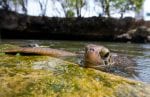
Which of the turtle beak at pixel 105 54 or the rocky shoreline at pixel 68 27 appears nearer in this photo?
the turtle beak at pixel 105 54

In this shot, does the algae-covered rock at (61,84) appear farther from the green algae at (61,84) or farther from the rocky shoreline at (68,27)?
the rocky shoreline at (68,27)

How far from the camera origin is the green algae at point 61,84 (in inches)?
159

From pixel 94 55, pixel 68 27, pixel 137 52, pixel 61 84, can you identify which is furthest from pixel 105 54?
pixel 68 27

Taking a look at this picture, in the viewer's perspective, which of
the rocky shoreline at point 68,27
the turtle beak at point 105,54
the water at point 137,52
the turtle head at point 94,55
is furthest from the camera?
the rocky shoreline at point 68,27

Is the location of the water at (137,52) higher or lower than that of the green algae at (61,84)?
lower

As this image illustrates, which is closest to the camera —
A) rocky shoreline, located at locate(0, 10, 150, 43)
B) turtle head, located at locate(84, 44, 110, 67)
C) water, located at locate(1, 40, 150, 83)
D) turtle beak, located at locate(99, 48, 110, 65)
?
turtle head, located at locate(84, 44, 110, 67)

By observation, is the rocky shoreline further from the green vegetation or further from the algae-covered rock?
the algae-covered rock

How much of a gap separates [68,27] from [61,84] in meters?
33.9

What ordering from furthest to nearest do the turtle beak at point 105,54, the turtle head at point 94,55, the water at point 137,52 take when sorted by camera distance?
the water at point 137,52
the turtle beak at point 105,54
the turtle head at point 94,55

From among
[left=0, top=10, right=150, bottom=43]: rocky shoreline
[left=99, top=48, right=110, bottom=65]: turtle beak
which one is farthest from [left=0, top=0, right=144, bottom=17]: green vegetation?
[left=99, top=48, right=110, bottom=65]: turtle beak

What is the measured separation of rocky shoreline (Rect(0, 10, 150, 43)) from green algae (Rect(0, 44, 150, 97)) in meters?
29.8

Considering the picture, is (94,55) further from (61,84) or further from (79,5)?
(79,5)

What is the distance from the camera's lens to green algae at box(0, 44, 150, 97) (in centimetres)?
405

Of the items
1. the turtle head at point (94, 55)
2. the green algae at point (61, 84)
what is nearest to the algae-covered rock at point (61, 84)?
the green algae at point (61, 84)
